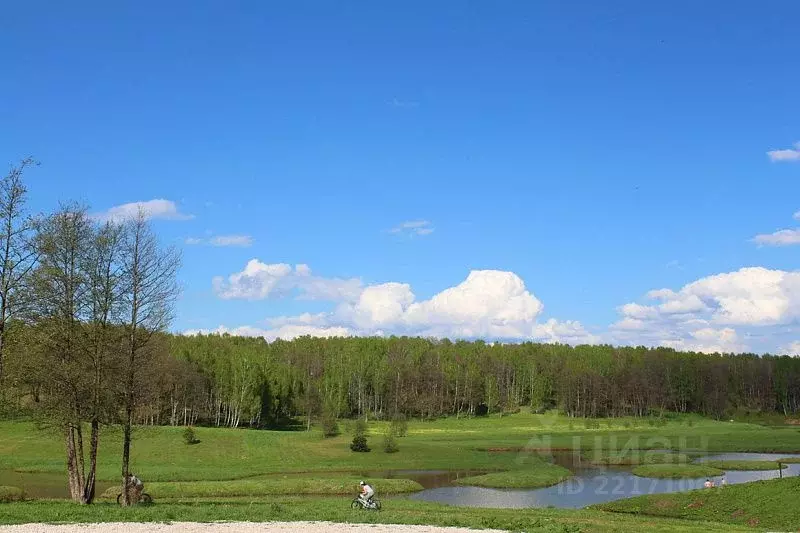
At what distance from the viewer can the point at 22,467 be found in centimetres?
6844

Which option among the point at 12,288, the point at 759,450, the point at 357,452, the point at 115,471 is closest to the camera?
the point at 12,288

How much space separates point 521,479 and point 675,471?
17165mm

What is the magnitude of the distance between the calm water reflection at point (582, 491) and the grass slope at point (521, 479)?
1283 millimetres

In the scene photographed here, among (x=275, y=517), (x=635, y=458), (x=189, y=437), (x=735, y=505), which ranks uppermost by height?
(x=275, y=517)

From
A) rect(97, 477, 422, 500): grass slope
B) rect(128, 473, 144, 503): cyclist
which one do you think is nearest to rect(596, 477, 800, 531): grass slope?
rect(97, 477, 422, 500): grass slope

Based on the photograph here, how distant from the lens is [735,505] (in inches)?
1599

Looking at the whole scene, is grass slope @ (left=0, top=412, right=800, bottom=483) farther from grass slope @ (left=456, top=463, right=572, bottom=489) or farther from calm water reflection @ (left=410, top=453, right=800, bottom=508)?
calm water reflection @ (left=410, top=453, right=800, bottom=508)

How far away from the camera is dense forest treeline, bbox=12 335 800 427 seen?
13500 cm

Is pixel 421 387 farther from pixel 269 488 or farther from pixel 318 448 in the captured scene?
pixel 269 488

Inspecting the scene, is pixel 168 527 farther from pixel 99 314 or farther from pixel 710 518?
pixel 710 518

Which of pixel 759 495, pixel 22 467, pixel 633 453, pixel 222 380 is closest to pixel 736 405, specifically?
pixel 633 453

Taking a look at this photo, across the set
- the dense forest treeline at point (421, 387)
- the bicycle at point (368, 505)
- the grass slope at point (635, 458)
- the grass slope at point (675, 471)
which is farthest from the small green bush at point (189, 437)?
the bicycle at point (368, 505)

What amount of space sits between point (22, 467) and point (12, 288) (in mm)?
47081

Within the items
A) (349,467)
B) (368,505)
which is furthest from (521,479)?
(368,505)
